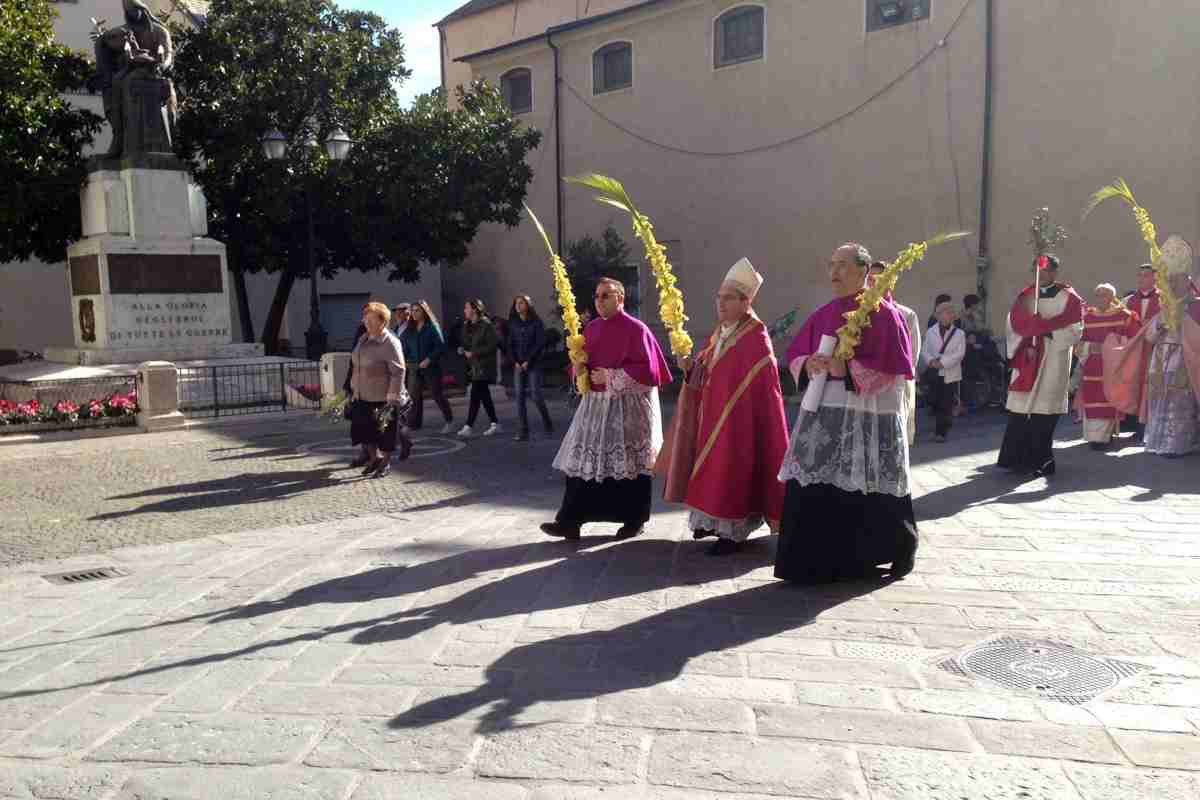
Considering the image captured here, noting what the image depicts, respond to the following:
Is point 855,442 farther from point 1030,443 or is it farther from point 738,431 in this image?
point 1030,443

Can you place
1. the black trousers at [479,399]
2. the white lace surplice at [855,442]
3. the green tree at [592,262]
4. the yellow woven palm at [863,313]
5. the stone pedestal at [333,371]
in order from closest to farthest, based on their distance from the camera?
the yellow woven palm at [863,313]
the white lace surplice at [855,442]
the black trousers at [479,399]
the stone pedestal at [333,371]
the green tree at [592,262]

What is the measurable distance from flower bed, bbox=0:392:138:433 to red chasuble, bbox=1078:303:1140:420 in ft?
38.5

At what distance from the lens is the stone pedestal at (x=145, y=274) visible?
16047mm

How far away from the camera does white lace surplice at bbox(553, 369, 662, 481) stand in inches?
269

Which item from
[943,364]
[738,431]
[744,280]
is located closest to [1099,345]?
[943,364]

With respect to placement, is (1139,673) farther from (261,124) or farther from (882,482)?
(261,124)

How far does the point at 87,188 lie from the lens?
17.1m

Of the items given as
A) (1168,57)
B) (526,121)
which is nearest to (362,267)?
(526,121)

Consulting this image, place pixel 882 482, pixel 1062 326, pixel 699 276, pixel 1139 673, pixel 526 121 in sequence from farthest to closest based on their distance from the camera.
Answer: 1. pixel 526 121
2. pixel 699 276
3. pixel 1062 326
4. pixel 882 482
5. pixel 1139 673

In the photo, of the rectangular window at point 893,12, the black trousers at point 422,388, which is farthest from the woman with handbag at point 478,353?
the rectangular window at point 893,12

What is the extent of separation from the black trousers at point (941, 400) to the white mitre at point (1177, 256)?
8.34ft

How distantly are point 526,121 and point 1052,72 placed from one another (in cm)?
1290

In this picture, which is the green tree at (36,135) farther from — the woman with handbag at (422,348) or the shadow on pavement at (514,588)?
the shadow on pavement at (514,588)

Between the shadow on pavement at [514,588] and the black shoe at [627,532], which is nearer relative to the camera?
the shadow on pavement at [514,588]
